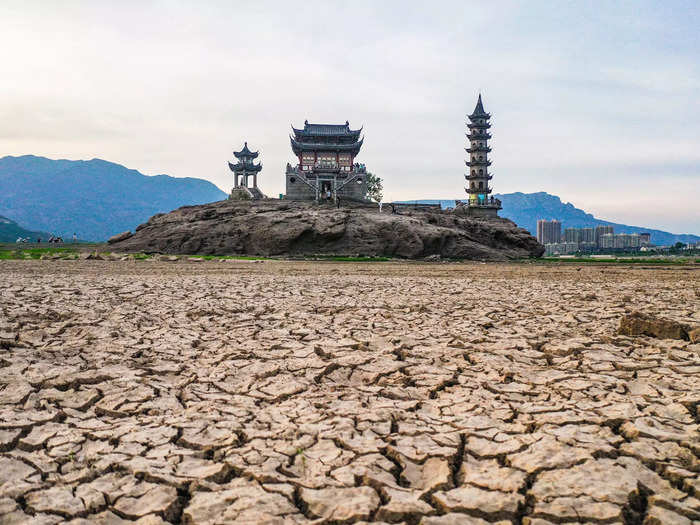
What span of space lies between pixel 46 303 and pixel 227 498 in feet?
Result: 21.2

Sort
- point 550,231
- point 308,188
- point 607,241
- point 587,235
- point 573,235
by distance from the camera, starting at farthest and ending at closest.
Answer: point 550,231 → point 573,235 → point 587,235 → point 607,241 → point 308,188

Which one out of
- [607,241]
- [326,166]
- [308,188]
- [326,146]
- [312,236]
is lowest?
[312,236]

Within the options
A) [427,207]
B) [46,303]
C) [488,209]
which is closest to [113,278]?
[46,303]

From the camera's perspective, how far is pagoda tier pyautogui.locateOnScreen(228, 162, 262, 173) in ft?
178

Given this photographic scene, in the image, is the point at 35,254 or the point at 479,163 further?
the point at 479,163

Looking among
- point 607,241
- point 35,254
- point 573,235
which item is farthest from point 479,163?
point 573,235

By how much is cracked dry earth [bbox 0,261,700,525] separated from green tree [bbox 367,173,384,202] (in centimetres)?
4907

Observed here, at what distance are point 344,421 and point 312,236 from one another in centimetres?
2581

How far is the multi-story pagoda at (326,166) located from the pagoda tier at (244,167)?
8625 mm

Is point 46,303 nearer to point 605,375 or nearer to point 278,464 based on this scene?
point 278,464

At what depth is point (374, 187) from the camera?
5491 cm

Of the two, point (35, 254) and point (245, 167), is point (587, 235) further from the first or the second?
point (35, 254)

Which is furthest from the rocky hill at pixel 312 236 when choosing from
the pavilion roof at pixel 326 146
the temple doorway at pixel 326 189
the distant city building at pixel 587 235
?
the distant city building at pixel 587 235

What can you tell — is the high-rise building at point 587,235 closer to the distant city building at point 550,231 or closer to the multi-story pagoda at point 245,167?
the distant city building at point 550,231
